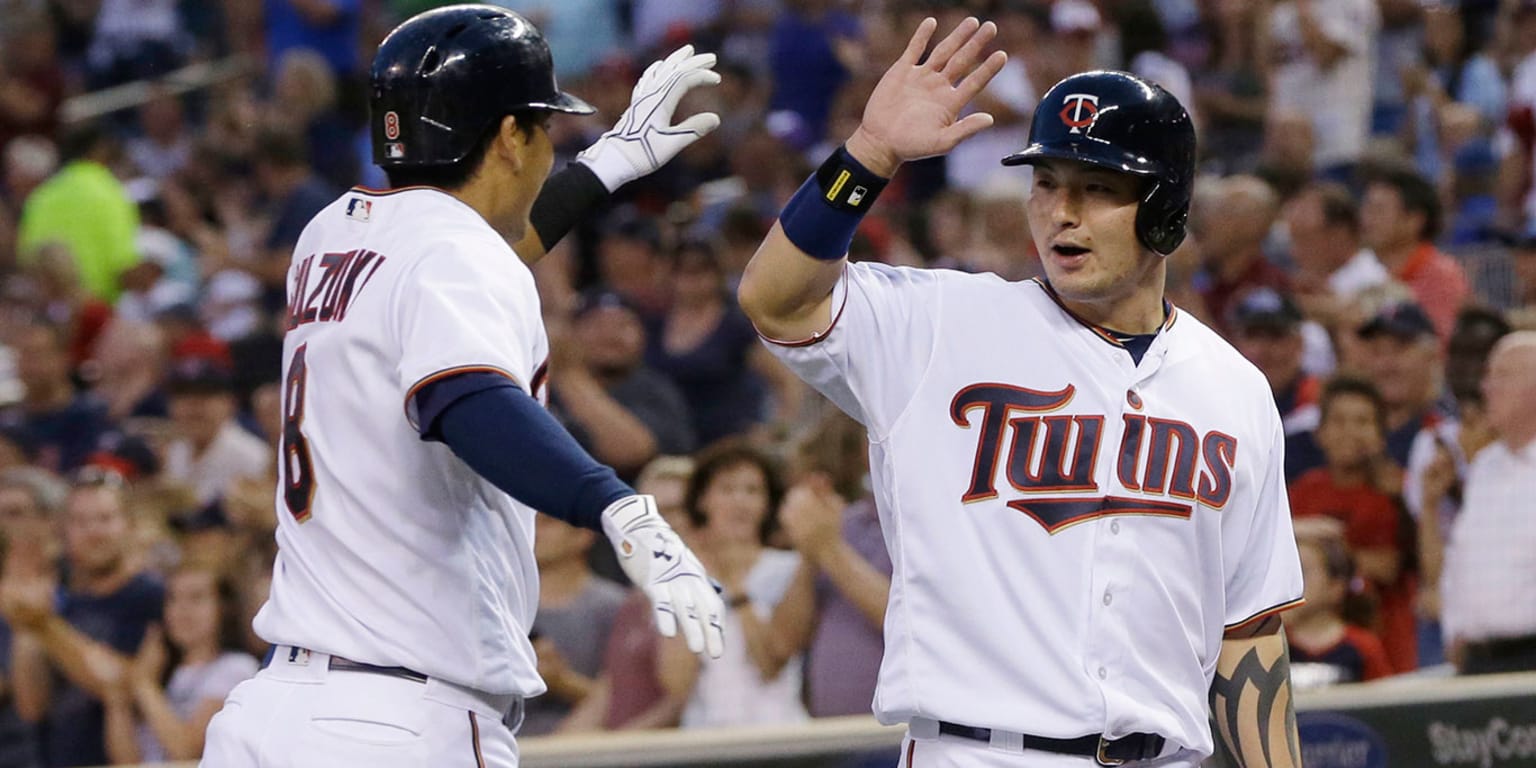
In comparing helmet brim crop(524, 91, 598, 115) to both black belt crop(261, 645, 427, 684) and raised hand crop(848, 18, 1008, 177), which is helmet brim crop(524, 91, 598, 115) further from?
black belt crop(261, 645, 427, 684)

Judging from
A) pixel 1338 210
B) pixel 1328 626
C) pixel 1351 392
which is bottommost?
pixel 1328 626

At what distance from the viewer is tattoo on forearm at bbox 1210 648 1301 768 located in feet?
11.1

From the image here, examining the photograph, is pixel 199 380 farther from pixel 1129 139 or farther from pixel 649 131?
pixel 1129 139

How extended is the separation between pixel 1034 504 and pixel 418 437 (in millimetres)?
957

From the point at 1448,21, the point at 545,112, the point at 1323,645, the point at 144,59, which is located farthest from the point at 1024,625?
the point at 144,59

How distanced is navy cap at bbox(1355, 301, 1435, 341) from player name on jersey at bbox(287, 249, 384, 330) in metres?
4.47

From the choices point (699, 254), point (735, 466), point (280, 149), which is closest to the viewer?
point (735, 466)

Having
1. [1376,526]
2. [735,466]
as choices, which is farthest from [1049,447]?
[1376,526]

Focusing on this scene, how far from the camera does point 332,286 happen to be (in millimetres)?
3092

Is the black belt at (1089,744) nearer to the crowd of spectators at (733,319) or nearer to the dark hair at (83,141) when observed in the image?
the crowd of spectators at (733,319)

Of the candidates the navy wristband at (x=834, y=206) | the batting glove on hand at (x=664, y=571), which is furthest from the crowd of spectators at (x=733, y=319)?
the batting glove on hand at (x=664, y=571)

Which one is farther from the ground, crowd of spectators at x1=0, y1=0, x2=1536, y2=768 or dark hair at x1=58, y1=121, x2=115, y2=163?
dark hair at x1=58, y1=121, x2=115, y2=163

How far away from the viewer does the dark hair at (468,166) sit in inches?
126

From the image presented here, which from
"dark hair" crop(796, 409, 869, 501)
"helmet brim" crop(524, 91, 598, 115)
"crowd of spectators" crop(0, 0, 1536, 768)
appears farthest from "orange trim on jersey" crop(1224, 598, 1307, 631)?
"dark hair" crop(796, 409, 869, 501)
